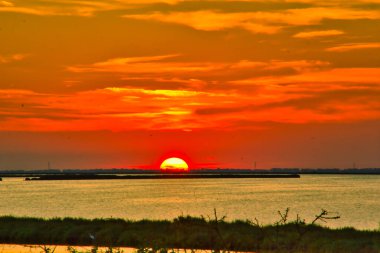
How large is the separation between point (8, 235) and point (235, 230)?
17.2m

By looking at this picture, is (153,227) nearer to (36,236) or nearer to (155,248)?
(36,236)

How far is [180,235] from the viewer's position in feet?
160

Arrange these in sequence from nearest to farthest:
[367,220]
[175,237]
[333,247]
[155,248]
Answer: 1. [155,248]
2. [333,247]
3. [175,237]
4. [367,220]

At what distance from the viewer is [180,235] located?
48688mm

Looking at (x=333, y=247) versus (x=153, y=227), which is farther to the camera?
(x=153, y=227)

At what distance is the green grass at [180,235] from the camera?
44.2 meters

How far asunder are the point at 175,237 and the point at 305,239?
879 centimetres

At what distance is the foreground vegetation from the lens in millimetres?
44250

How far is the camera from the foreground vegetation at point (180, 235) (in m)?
44.2

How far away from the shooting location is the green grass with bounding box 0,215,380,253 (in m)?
44.2

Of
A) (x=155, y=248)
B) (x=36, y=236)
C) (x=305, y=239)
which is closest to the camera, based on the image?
(x=155, y=248)

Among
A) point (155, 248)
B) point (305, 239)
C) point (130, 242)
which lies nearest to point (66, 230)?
point (130, 242)

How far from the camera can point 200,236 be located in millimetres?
47438

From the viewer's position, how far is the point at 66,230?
→ 177ft
